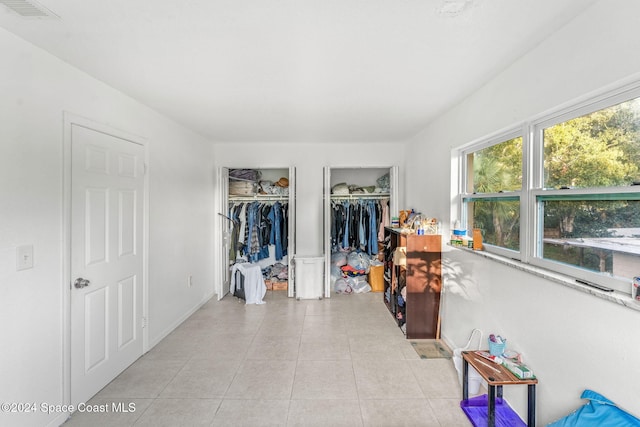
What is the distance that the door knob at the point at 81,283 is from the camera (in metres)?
1.84

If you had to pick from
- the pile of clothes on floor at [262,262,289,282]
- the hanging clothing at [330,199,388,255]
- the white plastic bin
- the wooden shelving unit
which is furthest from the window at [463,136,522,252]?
the pile of clothes on floor at [262,262,289,282]

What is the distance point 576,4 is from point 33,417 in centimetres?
356

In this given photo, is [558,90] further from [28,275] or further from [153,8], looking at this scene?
[28,275]

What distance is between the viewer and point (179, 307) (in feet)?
10.4

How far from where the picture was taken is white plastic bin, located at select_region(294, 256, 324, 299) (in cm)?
398

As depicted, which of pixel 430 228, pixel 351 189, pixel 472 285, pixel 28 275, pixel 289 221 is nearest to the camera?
pixel 28 275

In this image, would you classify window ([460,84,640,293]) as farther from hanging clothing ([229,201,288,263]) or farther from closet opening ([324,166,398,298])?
hanging clothing ([229,201,288,263])

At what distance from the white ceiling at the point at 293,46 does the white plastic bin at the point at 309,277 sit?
221 cm

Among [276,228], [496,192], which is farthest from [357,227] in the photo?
[496,192]

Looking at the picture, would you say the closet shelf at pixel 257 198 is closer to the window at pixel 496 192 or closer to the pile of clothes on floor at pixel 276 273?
the pile of clothes on floor at pixel 276 273

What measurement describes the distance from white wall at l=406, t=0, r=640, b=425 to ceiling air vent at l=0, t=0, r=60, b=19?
257 centimetres

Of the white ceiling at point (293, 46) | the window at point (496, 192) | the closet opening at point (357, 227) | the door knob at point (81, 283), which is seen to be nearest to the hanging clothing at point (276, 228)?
the closet opening at point (357, 227)

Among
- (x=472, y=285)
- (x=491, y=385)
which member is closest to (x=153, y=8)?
(x=491, y=385)

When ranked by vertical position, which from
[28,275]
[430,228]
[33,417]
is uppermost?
[430,228]
